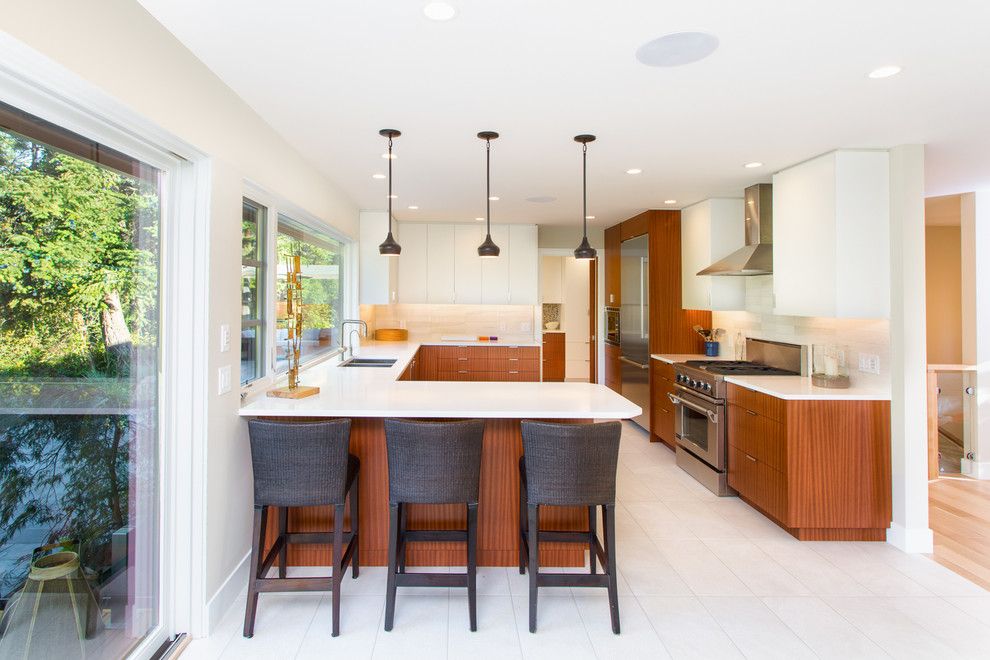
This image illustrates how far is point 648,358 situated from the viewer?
17.9 ft

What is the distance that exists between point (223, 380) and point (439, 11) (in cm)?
175

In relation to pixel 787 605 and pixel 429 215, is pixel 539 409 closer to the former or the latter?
pixel 787 605

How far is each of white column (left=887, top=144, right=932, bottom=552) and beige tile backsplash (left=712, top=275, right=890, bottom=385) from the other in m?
0.13

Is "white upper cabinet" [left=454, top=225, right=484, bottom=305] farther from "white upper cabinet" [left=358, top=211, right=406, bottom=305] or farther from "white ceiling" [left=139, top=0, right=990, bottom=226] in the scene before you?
"white ceiling" [left=139, top=0, right=990, bottom=226]

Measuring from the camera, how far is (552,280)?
9523 mm

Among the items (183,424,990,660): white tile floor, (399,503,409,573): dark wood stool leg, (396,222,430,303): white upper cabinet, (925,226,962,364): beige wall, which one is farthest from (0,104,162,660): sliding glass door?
(925,226,962,364): beige wall

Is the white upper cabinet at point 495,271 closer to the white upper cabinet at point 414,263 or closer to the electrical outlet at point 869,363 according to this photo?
the white upper cabinet at point 414,263

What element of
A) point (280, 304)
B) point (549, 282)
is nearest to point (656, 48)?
point (280, 304)

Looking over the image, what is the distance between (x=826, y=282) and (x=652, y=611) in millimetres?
2273

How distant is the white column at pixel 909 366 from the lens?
313 centimetres

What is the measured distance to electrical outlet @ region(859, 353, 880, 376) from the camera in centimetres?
335

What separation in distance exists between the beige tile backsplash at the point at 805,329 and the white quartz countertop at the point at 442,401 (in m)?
1.75

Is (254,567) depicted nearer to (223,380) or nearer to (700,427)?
(223,380)

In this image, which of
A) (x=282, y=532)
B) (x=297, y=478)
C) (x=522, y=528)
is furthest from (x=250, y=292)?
(x=522, y=528)
